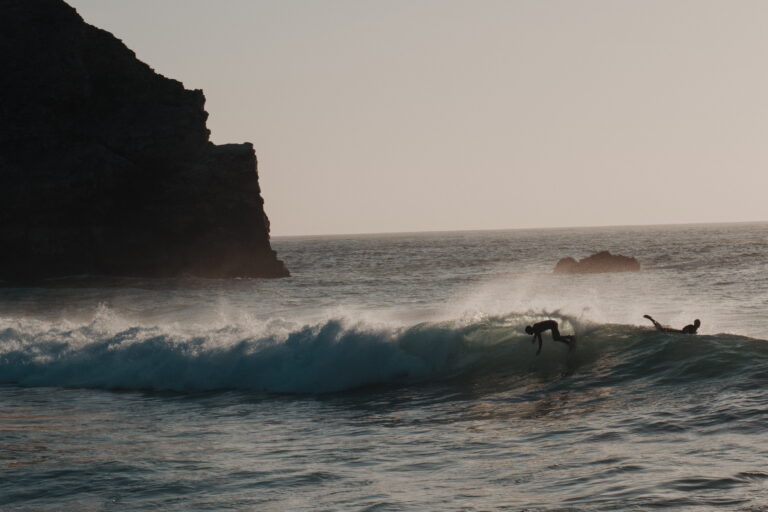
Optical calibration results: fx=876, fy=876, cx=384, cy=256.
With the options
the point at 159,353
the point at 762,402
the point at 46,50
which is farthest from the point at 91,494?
the point at 46,50

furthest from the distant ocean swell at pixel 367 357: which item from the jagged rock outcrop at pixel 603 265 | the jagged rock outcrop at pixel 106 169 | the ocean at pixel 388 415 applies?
the jagged rock outcrop at pixel 603 265

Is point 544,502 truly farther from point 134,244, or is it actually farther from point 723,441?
point 134,244

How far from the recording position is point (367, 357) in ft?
63.1

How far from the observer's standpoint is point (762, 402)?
1268 cm

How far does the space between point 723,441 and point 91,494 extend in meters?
7.70

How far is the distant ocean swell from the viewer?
16.4 meters

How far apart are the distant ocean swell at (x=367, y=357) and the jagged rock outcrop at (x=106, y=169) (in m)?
37.8

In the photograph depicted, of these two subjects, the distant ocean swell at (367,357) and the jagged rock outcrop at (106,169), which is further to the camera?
the jagged rock outcrop at (106,169)

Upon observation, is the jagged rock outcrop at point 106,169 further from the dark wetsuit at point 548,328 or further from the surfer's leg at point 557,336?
the surfer's leg at point 557,336

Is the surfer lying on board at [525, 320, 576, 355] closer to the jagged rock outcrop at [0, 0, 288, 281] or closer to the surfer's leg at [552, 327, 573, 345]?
the surfer's leg at [552, 327, 573, 345]

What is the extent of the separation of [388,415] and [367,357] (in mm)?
4294

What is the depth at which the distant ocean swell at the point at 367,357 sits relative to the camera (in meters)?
16.4

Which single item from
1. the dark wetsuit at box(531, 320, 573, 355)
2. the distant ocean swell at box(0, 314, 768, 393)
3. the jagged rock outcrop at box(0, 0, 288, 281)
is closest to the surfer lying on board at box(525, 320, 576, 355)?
the dark wetsuit at box(531, 320, 573, 355)

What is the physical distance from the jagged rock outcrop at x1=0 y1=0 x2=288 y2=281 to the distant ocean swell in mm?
37769
